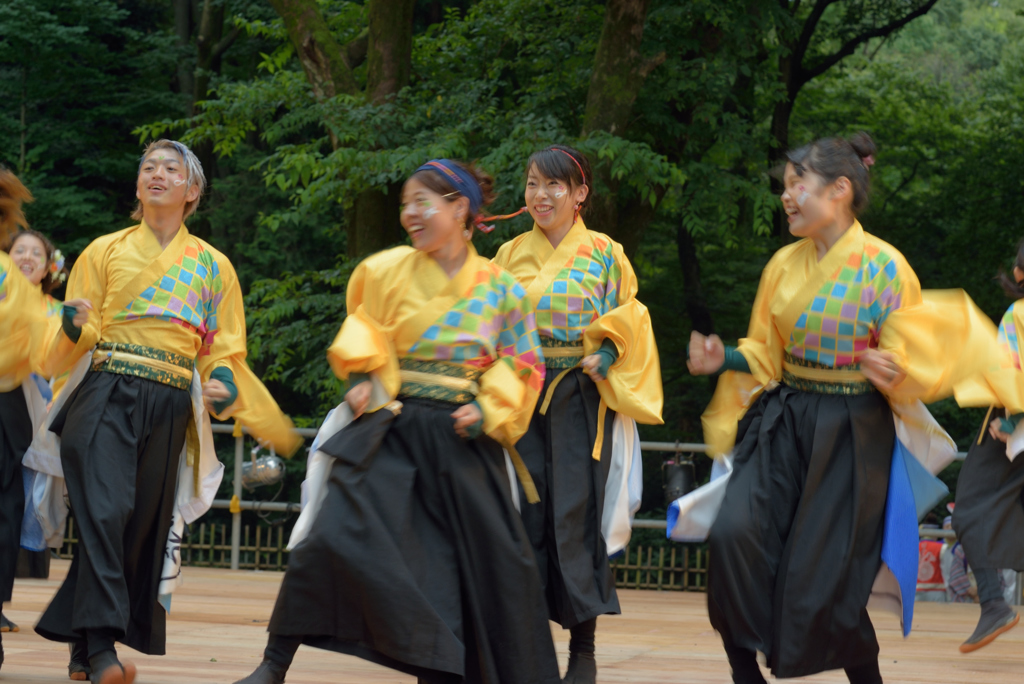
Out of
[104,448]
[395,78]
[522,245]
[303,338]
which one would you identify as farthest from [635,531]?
[104,448]

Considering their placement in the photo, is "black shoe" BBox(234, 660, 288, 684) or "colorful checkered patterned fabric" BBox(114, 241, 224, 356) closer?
"black shoe" BBox(234, 660, 288, 684)

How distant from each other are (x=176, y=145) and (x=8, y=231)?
60 centimetres

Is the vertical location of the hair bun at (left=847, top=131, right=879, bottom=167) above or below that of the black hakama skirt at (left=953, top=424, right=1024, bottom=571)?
above

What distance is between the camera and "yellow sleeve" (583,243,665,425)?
3727 mm

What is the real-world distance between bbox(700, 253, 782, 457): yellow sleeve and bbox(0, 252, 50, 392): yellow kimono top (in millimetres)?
2025

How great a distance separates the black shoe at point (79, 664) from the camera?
135 inches

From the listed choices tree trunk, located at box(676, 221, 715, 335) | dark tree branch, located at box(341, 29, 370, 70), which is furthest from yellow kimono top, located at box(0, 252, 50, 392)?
tree trunk, located at box(676, 221, 715, 335)

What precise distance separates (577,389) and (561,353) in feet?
0.43

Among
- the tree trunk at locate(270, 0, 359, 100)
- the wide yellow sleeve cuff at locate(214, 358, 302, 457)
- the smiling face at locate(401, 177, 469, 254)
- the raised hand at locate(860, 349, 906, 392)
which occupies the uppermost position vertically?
the tree trunk at locate(270, 0, 359, 100)

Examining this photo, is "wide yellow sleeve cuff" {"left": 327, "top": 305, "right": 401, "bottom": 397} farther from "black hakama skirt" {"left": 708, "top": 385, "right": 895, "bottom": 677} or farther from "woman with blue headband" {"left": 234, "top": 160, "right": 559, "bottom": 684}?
"black hakama skirt" {"left": 708, "top": 385, "right": 895, "bottom": 677}

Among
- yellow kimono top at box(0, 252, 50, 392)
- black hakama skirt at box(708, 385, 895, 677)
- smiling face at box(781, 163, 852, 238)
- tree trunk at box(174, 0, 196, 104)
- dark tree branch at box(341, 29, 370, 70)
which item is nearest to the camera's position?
black hakama skirt at box(708, 385, 895, 677)

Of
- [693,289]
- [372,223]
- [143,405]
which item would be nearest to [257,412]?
[143,405]

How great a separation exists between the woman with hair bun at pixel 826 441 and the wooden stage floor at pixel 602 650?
0.99m

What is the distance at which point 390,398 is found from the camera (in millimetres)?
2936
